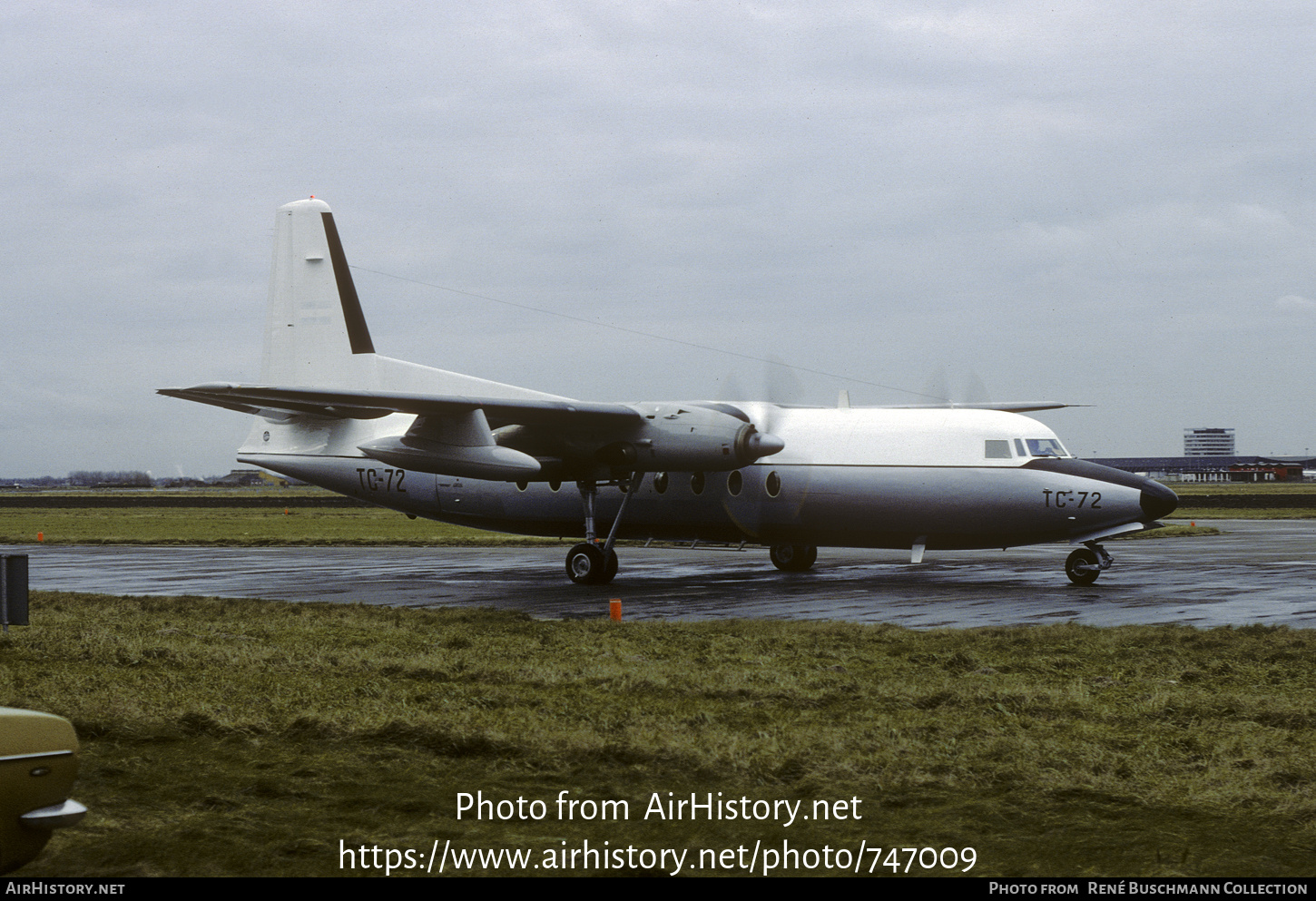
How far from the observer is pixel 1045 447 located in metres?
23.1

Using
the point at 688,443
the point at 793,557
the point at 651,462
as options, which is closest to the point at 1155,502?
the point at 793,557

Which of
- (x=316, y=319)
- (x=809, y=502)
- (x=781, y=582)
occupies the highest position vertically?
(x=316, y=319)

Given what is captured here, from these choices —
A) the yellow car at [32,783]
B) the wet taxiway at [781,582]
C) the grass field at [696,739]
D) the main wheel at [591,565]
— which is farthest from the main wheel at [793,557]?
the yellow car at [32,783]

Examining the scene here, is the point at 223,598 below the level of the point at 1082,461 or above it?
below

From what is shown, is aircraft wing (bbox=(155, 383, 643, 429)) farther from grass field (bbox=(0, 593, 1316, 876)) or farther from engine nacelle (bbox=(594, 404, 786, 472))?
grass field (bbox=(0, 593, 1316, 876))

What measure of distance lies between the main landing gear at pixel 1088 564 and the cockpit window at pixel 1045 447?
1849 millimetres

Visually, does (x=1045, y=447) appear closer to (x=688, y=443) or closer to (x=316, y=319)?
(x=688, y=443)

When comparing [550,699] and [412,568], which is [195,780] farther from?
[412,568]

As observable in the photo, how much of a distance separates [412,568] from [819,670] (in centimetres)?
1879

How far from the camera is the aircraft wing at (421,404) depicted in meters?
21.6

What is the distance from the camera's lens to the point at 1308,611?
1781 cm

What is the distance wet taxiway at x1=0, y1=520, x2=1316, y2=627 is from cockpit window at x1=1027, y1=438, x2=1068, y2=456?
2.60 m

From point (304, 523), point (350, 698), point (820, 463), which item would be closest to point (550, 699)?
point (350, 698)

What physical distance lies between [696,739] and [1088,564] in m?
15.7
